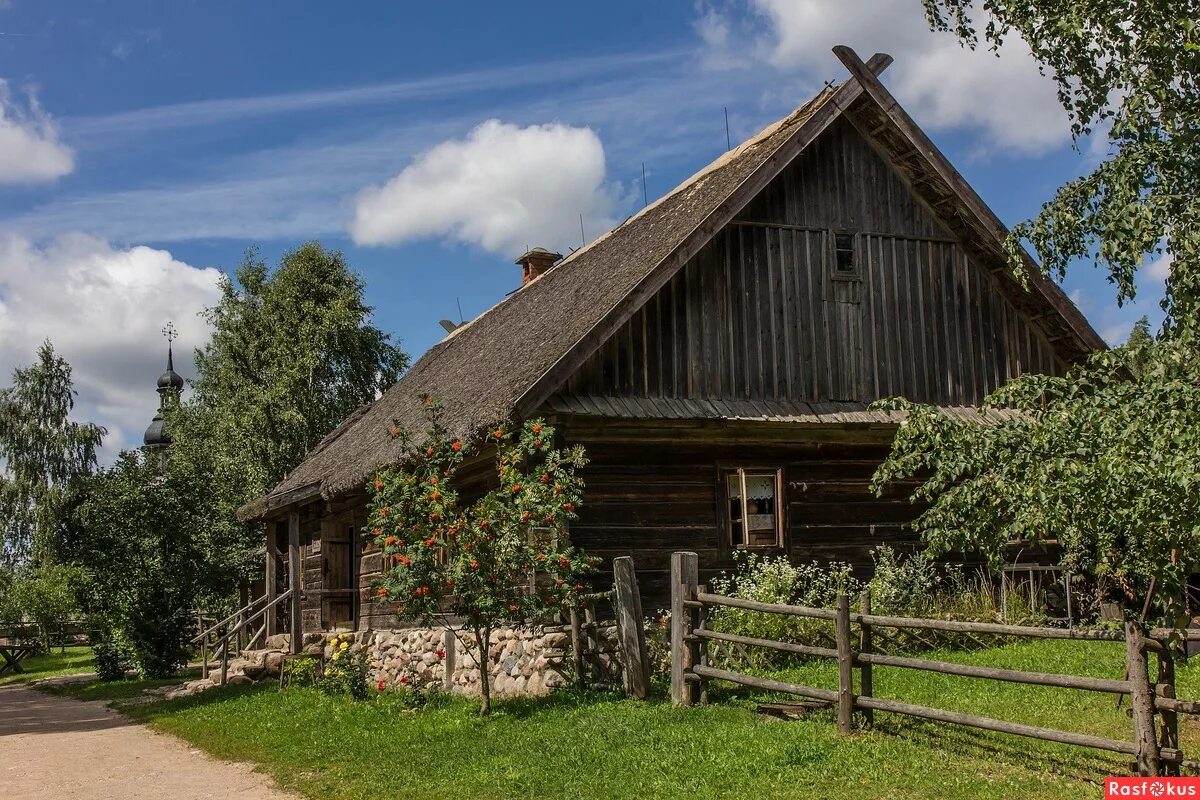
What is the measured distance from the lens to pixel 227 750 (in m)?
12.1

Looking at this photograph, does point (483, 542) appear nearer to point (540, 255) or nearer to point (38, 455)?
point (540, 255)

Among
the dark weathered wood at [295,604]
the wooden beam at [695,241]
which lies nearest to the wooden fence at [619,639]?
the wooden beam at [695,241]

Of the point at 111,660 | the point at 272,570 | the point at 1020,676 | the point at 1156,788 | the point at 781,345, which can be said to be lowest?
the point at 111,660

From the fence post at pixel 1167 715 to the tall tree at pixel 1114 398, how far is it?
1.25 feet

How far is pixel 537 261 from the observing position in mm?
26359

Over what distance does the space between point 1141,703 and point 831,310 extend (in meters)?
9.58

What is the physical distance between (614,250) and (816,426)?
5.43 metres

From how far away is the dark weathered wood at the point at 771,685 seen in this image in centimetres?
983

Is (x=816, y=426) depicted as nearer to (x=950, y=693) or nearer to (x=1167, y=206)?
(x=950, y=693)

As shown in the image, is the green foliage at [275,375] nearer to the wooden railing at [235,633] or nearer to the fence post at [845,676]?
the wooden railing at [235,633]

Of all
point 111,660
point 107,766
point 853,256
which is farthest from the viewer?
point 111,660

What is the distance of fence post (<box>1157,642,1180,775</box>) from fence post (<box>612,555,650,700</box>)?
213 inches

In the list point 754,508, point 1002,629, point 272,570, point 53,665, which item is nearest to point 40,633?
point 53,665

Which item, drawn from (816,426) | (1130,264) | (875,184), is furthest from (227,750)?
(875,184)
